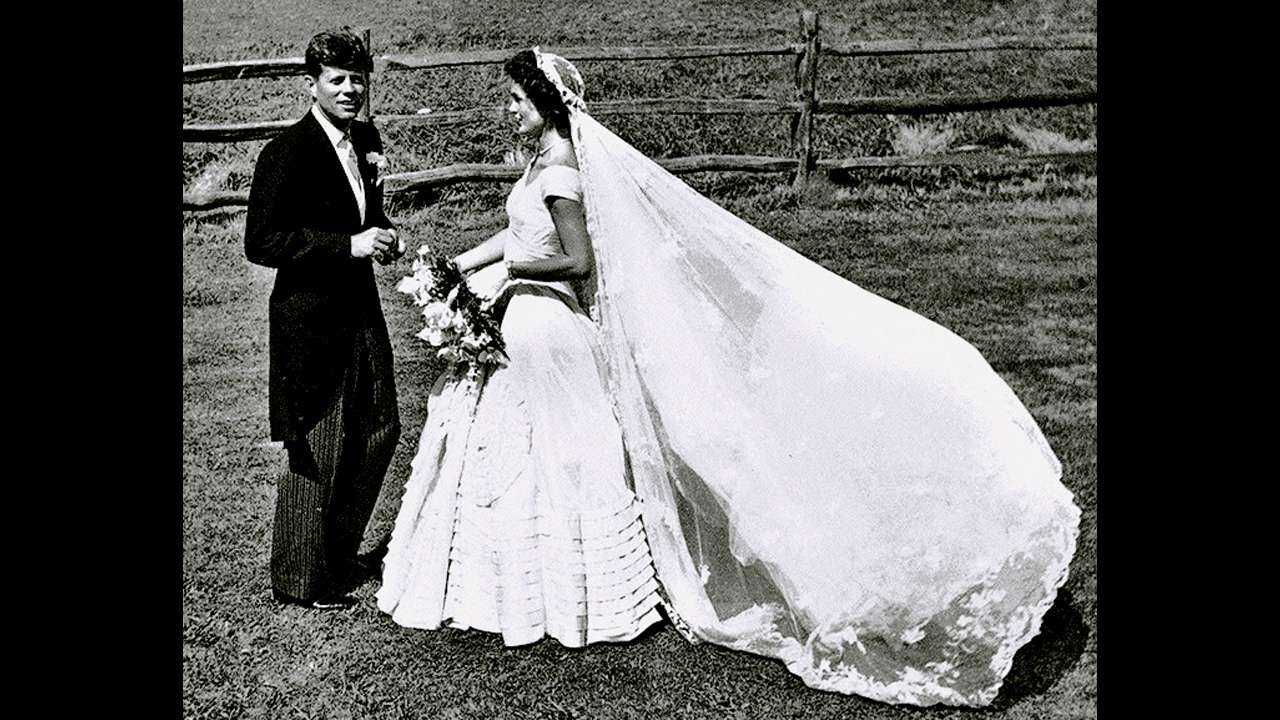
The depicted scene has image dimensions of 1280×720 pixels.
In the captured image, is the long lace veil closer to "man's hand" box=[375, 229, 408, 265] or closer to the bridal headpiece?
the bridal headpiece

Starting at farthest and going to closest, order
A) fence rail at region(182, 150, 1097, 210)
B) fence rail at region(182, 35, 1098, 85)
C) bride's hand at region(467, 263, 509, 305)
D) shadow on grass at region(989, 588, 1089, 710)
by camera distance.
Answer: fence rail at region(182, 150, 1097, 210) < fence rail at region(182, 35, 1098, 85) < bride's hand at region(467, 263, 509, 305) < shadow on grass at region(989, 588, 1089, 710)

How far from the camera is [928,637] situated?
10.8 feet

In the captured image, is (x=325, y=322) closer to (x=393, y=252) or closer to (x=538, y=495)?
(x=393, y=252)

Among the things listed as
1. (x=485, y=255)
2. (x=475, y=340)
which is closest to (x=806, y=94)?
(x=485, y=255)

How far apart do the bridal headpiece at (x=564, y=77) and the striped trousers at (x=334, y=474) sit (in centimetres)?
109

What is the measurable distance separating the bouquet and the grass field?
38.0 inches

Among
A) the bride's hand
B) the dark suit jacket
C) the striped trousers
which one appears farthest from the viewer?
the striped trousers

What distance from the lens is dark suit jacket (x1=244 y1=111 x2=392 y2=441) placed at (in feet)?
12.0

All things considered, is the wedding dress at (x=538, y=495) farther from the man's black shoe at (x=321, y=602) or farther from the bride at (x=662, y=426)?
the man's black shoe at (x=321, y=602)

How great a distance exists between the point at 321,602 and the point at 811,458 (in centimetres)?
180

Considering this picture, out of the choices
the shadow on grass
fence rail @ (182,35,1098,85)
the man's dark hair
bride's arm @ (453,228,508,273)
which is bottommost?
the shadow on grass

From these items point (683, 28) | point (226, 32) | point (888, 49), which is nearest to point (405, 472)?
point (226, 32)

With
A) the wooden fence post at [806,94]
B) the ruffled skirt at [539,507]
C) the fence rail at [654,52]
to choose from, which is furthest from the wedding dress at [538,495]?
the wooden fence post at [806,94]

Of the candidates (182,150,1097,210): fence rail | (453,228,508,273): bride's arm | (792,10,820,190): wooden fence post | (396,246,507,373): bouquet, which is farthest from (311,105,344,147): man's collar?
(792,10,820,190): wooden fence post
